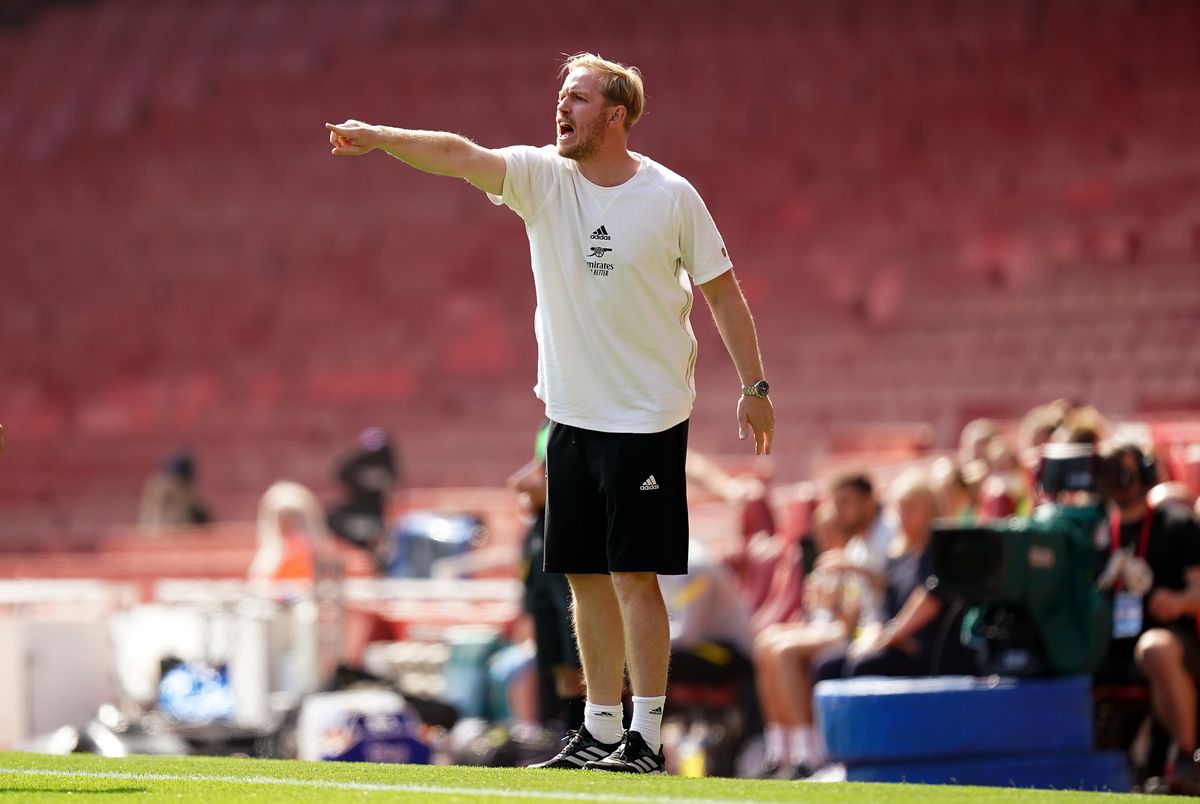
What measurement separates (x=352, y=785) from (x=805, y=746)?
4115 millimetres

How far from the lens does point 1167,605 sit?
7.37 meters

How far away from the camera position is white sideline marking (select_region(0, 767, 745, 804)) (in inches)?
175

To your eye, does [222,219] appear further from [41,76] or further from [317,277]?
[41,76]

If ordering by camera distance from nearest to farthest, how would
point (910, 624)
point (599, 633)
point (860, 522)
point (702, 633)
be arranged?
point (599, 633)
point (910, 624)
point (860, 522)
point (702, 633)

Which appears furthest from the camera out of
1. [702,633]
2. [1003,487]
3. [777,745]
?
[1003,487]

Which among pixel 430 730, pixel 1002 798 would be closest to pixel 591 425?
pixel 1002 798

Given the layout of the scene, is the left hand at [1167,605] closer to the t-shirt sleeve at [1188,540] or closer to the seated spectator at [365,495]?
the t-shirt sleeve at [1188,540]

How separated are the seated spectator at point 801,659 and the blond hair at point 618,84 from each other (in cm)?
374

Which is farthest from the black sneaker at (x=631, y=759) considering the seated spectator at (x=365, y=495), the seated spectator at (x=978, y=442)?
the seated spectator at (x=365, y=495)

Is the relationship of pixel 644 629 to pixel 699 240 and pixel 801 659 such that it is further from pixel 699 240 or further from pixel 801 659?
pixel 801 659

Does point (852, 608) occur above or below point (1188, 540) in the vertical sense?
below

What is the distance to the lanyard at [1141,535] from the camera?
7.55m

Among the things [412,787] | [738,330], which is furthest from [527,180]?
[412,787]

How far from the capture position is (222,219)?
976 inches
